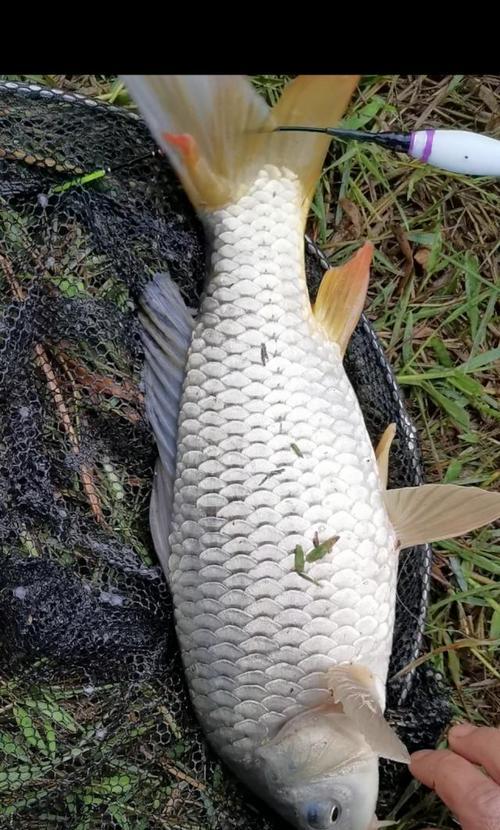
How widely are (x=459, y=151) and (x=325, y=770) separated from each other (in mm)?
1094

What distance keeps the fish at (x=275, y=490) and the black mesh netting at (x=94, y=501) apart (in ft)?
0.38

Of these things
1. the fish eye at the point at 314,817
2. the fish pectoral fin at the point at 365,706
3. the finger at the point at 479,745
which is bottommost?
the fish eye at the point at 314,817

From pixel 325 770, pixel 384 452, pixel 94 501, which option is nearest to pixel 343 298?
pixel 384 452

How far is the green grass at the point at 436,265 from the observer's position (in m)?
1.84

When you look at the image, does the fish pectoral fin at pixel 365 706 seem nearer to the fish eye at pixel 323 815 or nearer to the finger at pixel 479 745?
the fish eye at pixel 323 815

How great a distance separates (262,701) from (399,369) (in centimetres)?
83

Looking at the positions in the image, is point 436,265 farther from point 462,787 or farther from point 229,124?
point 462,787

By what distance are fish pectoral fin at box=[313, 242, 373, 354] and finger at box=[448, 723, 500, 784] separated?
2.56 ft

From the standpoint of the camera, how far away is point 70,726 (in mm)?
1599

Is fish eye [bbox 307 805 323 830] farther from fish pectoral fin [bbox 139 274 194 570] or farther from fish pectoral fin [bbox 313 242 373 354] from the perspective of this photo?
fish pectoral fin [bbox 313 242 373 354]

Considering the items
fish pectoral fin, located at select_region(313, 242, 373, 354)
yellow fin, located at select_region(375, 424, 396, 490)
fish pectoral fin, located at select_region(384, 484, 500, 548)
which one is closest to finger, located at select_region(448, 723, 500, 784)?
fish pectoral fin, located at select_region(384, 484, 500, 548)

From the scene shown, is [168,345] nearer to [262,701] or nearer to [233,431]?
[233,431]

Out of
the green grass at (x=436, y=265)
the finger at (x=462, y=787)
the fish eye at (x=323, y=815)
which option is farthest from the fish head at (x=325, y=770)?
the green grass at (x=436, y=265)

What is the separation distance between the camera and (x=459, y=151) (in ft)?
4.61
